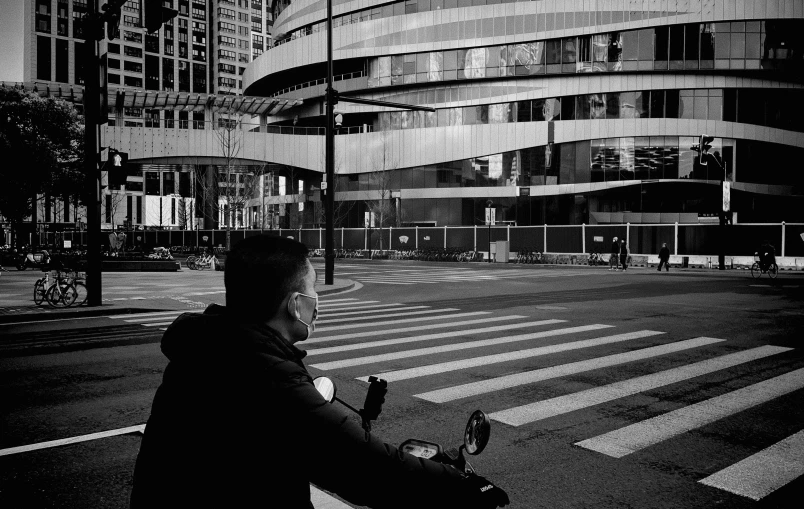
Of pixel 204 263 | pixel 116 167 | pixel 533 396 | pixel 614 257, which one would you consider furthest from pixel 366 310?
→ pixel 614 257

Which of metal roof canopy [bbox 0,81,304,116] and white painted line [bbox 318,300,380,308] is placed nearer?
white painted line [bbox 318,300,380,308]

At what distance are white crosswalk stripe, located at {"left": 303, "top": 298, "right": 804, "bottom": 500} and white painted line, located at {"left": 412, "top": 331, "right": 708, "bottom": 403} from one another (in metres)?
0.01

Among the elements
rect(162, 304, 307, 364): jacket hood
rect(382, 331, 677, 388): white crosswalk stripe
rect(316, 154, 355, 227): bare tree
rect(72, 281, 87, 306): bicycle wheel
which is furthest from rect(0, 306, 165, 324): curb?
rect(316, 154, 355, 227): bare tree

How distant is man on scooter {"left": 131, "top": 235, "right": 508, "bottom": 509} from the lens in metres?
1.77

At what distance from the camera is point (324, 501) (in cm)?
412

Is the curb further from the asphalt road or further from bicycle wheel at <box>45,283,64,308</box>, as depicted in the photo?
bicycle wheel at <box>45,283,64,308</box>

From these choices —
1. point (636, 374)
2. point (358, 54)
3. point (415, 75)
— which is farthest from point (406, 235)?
point (636, 374)

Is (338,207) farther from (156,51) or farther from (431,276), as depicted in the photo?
(156,51)

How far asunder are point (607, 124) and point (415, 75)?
17.9m

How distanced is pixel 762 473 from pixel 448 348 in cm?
521

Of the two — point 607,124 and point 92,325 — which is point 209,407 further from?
point 607,124

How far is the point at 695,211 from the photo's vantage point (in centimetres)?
5191

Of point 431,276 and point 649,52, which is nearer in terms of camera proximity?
point 431,276

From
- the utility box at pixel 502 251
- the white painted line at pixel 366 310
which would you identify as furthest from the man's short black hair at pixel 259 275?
the utility box at pixel 502 251
